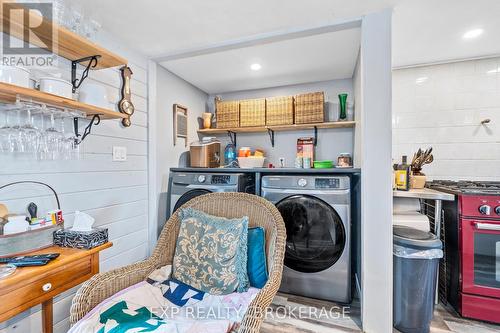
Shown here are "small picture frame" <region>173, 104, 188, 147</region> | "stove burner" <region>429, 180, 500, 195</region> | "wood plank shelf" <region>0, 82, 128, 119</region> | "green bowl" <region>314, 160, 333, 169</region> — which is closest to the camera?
"wood plank shelf" <region>0, 82, 128, 119</region>

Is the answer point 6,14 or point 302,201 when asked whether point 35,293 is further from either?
point 302,201

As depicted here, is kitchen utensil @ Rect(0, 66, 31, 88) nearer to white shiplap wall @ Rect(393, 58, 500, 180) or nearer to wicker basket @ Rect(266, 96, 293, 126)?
wicker basket @ Rect(266, 96, 293, 126)

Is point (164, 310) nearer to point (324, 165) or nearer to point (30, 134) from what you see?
point (30, 134)

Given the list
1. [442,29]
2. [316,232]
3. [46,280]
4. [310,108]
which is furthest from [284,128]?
[46,280]

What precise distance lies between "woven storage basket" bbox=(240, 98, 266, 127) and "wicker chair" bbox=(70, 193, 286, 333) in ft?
4.24

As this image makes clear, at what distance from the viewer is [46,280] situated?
3.32 feet

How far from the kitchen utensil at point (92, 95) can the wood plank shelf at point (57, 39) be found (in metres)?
0.19

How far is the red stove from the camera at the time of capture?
1662 millimetres

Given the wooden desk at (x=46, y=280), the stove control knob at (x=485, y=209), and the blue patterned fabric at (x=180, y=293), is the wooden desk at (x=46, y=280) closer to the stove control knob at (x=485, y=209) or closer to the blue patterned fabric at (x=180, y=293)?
the blue patterned fabric at (x=180, y=293)

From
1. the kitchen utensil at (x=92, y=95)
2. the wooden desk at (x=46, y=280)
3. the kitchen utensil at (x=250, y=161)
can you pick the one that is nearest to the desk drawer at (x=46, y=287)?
the wooden desk at (x=46, y=280)

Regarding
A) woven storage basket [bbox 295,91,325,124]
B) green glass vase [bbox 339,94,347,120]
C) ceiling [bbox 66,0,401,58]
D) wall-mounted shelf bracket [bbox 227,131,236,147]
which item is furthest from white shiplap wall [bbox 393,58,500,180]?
wall-mounted shelf bracket [bbox 227,131,236,147]

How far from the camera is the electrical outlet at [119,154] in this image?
5.97 ft

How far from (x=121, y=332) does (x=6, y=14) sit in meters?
1.46

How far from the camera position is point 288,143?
2.85 m
